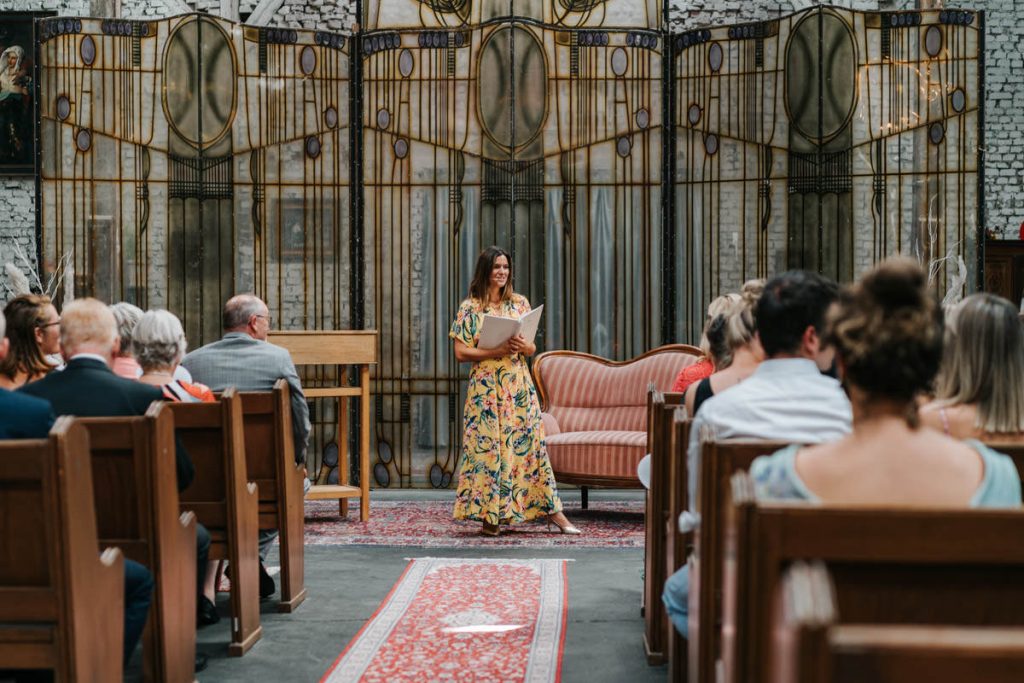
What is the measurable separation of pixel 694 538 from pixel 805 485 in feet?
3.42

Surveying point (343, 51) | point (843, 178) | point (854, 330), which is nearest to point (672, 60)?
point (843, 178)

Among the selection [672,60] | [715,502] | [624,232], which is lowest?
[715,502]

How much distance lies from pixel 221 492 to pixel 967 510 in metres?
2.97

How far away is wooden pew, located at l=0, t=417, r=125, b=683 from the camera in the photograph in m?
2.53

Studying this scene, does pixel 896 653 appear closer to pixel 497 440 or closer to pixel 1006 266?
pixel 497 440

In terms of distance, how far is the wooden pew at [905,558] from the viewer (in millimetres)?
1487

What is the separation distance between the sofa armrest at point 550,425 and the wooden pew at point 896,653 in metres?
5.92

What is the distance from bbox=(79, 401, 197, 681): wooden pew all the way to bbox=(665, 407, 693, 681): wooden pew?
4.72 feet

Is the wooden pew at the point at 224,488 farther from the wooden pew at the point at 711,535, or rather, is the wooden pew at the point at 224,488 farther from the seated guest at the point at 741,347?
the wooden pew at the point at 711,535

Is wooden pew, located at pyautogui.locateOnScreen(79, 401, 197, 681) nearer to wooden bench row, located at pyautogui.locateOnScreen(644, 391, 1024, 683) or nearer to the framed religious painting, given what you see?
wooden bench row, located at pyautogui.locateOnScreen(644, 391, 1024, 683)

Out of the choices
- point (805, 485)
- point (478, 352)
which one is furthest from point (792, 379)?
point (478, 352)

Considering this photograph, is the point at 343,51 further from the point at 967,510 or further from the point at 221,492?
the point at 967,510

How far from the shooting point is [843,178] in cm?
736

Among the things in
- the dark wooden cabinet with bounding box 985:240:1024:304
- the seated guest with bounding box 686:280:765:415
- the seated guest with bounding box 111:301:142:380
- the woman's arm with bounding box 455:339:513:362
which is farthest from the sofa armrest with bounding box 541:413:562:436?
the dark wooden cabinet with bounding box 985:240:1024:304
